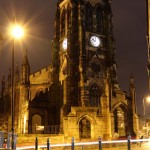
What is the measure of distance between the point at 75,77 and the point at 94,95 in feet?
14.0

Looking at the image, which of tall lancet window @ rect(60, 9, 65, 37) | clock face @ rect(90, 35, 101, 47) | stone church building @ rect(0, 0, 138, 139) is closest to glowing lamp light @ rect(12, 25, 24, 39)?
stone church building @ rect(0, 0, 138, 139)

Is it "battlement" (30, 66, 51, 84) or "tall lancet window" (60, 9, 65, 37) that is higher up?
"tall lancet window" (60, 9, 65, 37)

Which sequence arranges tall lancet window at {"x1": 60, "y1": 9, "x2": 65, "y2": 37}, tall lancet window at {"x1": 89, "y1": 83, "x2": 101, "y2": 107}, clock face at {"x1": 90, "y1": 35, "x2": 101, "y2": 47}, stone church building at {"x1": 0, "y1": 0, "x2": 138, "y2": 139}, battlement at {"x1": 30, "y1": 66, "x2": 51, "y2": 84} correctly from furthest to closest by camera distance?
A: battlement at {"x1": 30, "y1": 66, "x2": 51, "y2": 84}, tall lancet window at {"x1": 60, "y1": 9, "x2": 65, "y2": 37}, clock face at {"x1": 90, "y1": 35, "x2": 101, "y2": 47}, tall lancet window at {"x1": 89, "y1": 83, "x2": 101, "y2": 107}, stone church building at {"x1": 0, "y1": 0, "x2": 138, "y2": 139}

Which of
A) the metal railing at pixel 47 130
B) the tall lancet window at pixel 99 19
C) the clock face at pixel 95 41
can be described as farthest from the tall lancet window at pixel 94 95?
the tall lancet window at pixel 99 19

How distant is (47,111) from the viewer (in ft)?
177

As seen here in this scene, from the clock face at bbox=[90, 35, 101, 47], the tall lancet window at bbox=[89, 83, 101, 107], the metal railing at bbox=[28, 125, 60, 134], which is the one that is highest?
the clock face at bbox=[90, 35, 101, 47]

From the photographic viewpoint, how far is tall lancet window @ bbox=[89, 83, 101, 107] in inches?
2098

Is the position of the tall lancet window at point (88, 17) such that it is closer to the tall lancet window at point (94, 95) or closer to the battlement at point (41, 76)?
the tall lancet window at point (94, 95)

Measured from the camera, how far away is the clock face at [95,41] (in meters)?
57.5

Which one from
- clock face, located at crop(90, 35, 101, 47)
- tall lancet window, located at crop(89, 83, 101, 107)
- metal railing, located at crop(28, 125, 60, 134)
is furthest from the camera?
clock face, located at crop(90, 35, 101, 47)

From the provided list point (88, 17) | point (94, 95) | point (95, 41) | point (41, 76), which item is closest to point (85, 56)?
point (95, 41)

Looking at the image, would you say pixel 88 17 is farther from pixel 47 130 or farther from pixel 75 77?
pixel 47 130

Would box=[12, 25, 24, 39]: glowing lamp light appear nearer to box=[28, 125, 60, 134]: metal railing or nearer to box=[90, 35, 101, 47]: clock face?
box=[28, 125, 60, 134]: metal railing

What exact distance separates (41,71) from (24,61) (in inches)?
353
